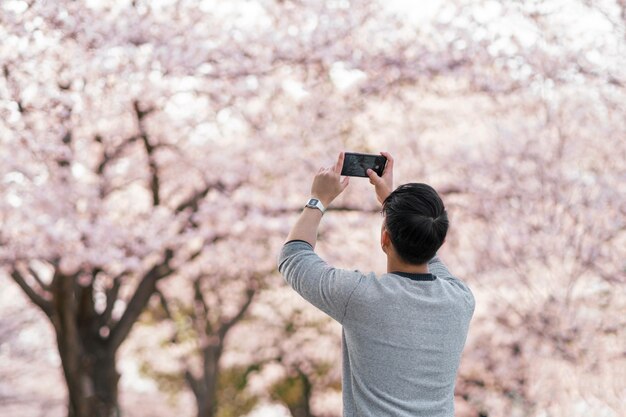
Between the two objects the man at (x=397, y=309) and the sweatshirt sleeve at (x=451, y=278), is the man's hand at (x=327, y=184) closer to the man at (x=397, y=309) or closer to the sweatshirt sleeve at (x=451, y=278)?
the man at (x=397, y=309)

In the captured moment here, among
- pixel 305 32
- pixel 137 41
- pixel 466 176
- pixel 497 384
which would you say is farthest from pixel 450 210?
pixel 497 384

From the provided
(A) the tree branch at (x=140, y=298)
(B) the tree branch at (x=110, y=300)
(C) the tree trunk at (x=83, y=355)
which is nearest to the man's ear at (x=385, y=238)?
(C) the tree trunk at (x=83, y=355)

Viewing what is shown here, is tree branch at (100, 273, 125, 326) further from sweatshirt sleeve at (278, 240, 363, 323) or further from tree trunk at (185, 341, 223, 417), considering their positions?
sweatshirt sleeve at (278, 240, 363, 323)

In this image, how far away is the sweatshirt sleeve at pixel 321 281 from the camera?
183 cm

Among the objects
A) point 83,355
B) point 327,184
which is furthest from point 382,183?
point 83,355

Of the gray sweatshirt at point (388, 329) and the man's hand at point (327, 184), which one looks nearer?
the gray sweatshirt at point (388, 329)

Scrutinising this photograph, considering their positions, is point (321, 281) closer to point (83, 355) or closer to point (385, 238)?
point (385, 238)

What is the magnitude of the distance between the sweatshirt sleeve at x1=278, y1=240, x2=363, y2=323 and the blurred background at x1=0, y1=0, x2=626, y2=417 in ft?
15.7

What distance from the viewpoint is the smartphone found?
7.06ft

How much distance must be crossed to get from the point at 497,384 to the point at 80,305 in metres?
7.53

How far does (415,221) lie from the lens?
1845 millimetres

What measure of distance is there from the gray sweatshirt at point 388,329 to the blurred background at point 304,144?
485cm

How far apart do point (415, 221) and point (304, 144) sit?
6.47 m

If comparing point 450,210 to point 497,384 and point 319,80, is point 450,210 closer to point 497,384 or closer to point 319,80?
point 319,80
